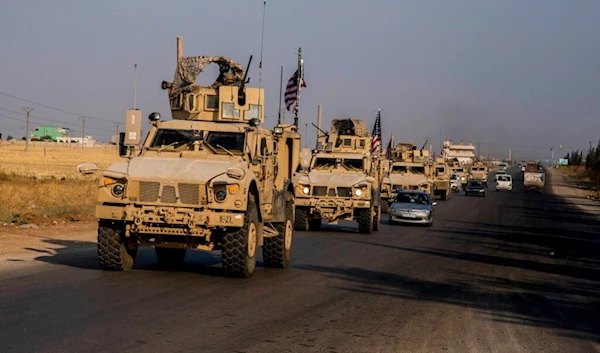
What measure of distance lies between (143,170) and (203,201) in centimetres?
116

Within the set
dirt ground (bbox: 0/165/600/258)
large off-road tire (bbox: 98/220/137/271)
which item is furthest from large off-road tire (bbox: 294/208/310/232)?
large off-road tire (bbox: 98/220/137/271)

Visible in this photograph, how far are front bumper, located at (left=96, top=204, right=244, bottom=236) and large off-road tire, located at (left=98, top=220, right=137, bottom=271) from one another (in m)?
0.39

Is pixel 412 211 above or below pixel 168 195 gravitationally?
below

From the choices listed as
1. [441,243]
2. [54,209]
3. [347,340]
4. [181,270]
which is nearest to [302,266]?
[181,270]

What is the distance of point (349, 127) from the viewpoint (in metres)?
38.5

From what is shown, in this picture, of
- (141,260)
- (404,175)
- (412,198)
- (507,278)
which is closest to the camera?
(141,260)

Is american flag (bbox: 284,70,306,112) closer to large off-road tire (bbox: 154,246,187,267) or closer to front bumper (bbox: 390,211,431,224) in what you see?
front bumper (bbox: 390,211,431,224)

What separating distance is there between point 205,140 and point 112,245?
8.20 feet

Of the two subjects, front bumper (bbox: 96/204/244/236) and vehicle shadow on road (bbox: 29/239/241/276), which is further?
vehicle shadow on road (bbox: 29/239/241/276)

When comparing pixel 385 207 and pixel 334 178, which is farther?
pixel 385 207

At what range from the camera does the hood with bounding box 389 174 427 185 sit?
1853 inches

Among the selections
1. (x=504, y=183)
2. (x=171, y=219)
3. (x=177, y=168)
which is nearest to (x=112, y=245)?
(x=171, y=219)

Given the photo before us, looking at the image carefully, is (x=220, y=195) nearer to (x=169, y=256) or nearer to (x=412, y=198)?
(x=169, y=256)

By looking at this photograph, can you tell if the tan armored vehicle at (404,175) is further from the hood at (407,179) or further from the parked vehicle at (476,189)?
the parked vehicle at (476,189)
